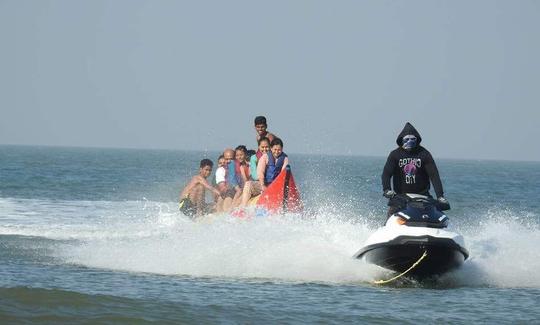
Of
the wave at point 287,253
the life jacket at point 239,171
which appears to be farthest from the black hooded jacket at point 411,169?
the life jacket at point 239,171

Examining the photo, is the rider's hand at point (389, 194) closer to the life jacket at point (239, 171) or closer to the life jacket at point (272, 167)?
the life jacket at point (272, 167)

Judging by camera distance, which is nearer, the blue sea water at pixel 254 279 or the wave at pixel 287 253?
the blue sea water at pixel 254 279

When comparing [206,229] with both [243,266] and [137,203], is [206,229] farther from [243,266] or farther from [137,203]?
[137,203]

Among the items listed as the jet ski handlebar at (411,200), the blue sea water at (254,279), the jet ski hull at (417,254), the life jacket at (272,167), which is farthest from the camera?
the life jacket at (272,167)

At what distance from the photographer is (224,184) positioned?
17.6m

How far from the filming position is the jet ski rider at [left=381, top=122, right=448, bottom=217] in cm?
1211

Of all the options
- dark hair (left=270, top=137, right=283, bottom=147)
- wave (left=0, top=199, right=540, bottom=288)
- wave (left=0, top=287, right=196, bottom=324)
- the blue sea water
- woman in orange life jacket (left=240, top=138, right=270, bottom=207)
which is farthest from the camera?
woman in orange life jacket (left=240, top=138, right=270, bottom=207)

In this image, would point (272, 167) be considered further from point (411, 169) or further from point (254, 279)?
point (411, 169)

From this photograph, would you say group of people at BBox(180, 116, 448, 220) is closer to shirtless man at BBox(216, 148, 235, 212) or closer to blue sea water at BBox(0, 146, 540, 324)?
shirtless man at BBox(216, 148, 235, 212)

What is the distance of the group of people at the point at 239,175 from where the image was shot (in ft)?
51.0

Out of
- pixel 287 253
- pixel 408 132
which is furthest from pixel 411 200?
pixel 287 253

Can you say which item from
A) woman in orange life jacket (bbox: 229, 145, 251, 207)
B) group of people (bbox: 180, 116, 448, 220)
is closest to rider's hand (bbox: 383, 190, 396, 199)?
group of people (bbox: 180, 116, 448, 220)

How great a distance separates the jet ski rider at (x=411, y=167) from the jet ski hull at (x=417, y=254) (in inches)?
20.6

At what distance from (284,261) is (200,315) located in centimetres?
302
